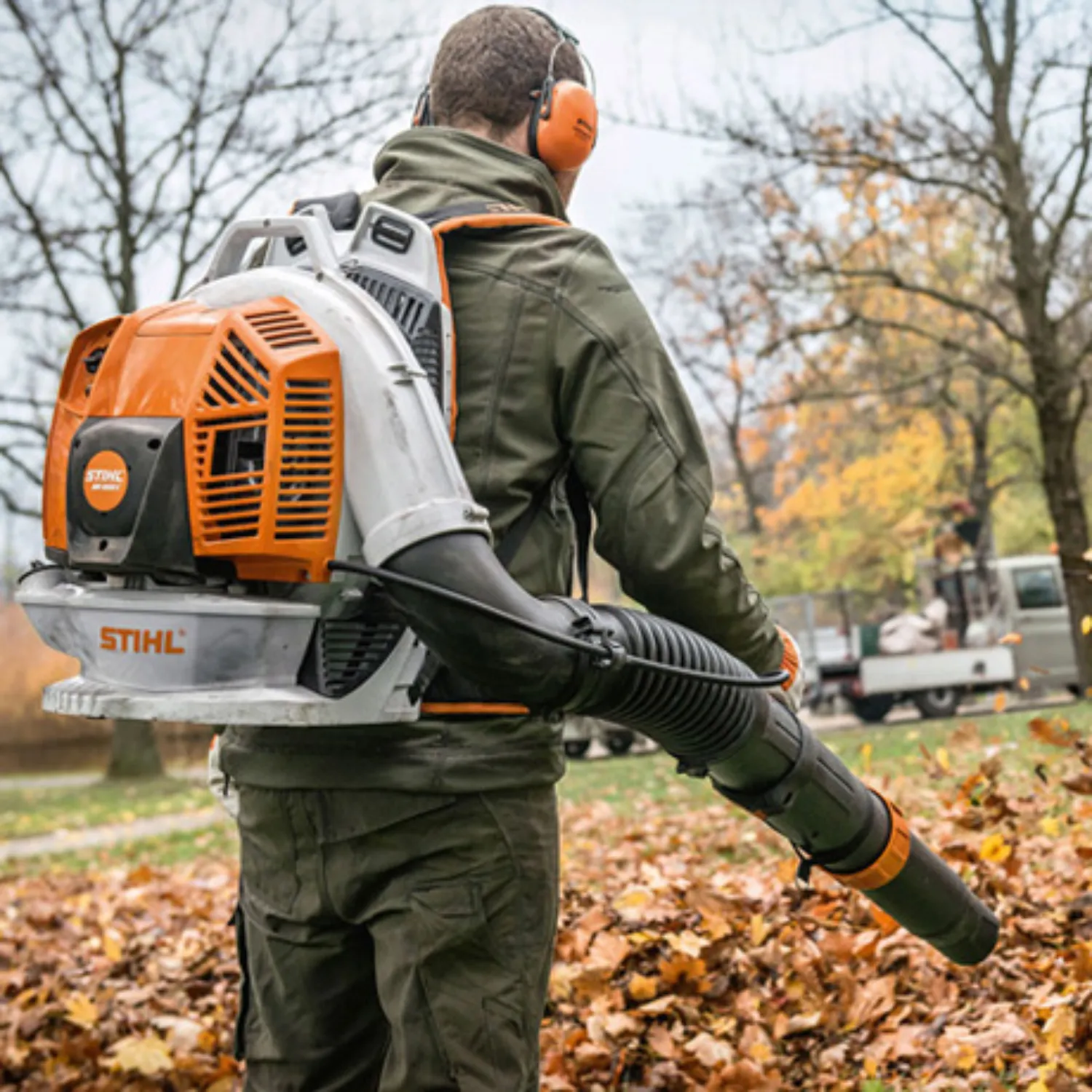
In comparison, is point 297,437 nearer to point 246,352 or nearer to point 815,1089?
point 246,352

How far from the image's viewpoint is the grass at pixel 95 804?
15406mm

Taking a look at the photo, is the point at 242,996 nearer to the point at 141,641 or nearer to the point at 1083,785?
the point at 141,641

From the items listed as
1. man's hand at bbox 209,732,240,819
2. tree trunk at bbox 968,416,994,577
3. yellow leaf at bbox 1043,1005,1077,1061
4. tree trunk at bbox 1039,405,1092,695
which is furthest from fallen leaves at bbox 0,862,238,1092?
tree trunk at bbox 968,416,994,577

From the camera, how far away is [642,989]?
377 cm

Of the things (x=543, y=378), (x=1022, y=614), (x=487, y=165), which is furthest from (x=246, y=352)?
(x=1022, y=614)

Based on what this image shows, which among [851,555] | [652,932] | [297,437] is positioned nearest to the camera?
[297,437]

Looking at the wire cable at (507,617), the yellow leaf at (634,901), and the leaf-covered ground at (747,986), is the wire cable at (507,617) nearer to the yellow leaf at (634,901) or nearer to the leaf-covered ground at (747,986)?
the leaf-covered ground at (747,986)

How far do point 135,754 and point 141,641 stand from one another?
1962cm

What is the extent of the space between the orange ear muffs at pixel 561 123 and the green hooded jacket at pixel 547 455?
9.8 inches

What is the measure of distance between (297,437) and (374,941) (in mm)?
846

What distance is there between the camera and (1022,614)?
20312mm

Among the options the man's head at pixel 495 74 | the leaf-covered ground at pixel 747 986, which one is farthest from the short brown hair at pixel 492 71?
the leaf-covered ground at pixel 747 986

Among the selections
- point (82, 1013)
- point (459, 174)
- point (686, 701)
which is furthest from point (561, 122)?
point (82, 1013)

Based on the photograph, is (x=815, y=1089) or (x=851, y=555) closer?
(x=815, y=1089)
